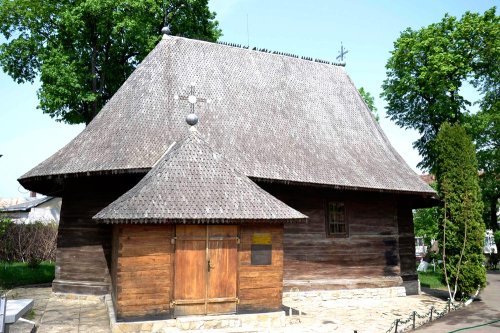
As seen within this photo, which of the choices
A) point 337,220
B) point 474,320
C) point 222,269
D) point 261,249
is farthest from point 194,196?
point 474,320

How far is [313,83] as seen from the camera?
19266 millimetres

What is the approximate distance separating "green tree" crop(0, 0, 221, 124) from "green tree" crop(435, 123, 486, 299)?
15.4 meters

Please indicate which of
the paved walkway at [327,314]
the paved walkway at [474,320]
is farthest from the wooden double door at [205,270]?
the paved walkway at [474,320]

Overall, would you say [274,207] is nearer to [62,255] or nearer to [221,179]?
[221,179]

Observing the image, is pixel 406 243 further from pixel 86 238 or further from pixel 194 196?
pixel 86 238

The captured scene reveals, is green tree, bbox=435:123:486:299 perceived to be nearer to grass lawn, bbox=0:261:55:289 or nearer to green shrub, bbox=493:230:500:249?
grass lawn, bbox=0:261:55:289

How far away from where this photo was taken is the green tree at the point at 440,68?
1032 inches

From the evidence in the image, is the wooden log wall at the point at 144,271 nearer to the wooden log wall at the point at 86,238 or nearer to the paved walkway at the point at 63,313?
the paved walkway at the point at 63,313

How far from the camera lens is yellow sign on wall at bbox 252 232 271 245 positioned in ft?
37.3

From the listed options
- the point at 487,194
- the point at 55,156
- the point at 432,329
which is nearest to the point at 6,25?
the point at 55,156

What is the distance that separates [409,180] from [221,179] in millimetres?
8774

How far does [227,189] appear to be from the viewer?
1130cm

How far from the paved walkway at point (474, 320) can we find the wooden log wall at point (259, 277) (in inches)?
146

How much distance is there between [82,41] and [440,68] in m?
20.2
